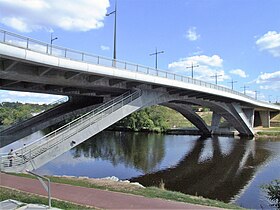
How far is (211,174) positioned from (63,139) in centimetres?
1226

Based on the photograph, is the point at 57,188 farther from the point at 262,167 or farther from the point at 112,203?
the point at 262,167

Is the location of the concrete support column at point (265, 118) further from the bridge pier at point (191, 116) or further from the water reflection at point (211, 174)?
the water reflection at point (211, 174)

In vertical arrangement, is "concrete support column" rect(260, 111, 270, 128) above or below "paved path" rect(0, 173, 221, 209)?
above

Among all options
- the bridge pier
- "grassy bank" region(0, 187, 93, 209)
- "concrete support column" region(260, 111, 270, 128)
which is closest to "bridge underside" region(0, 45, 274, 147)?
"grassy bank" region(0, 187, 93, 209)

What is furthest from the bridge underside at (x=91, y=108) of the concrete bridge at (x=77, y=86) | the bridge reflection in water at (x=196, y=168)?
the bridge reflection in water at (x=196, y=168)

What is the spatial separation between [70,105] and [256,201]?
21520 mm

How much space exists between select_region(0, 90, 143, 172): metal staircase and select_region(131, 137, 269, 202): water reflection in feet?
16.7

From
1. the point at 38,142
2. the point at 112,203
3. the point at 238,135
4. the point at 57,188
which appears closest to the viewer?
the point at 112,203

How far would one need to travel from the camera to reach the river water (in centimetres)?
1864

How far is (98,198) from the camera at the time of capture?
34.2ft

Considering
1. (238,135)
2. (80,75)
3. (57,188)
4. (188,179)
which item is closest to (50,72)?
(80,75)

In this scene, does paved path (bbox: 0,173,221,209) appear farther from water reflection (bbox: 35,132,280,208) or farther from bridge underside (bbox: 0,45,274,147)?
bridge underside (bbox: 0,45,274,147)

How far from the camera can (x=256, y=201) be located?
52.2 ft

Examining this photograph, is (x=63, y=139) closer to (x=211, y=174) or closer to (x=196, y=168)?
(x=211, y=174)
